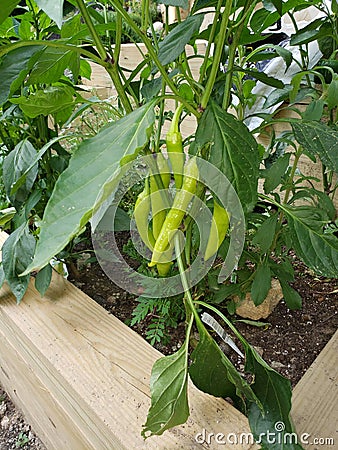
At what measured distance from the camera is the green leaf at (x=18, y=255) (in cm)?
75

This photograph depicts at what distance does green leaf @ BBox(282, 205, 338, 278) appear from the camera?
52 cm

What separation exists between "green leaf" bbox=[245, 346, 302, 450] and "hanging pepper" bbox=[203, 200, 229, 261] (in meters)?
0.14

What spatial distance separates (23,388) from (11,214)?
16.0 inches

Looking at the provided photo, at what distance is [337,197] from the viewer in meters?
1.13

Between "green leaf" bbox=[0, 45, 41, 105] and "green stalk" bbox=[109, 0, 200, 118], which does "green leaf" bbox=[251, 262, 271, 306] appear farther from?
→ "green leaf" bbox=[0, 45, 41, 105]

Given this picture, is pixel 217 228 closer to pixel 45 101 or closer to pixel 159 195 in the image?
pixel 159 195

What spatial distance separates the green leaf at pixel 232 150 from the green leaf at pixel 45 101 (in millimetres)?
200

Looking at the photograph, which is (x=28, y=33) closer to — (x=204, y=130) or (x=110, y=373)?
(x=204, y=130)

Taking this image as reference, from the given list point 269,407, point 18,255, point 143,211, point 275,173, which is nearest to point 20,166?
point 18,255

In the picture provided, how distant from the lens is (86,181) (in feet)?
1.07

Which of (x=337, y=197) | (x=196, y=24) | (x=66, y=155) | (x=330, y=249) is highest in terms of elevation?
(x=196, y=24)

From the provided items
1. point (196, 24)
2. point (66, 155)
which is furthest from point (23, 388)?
point (196, 24)

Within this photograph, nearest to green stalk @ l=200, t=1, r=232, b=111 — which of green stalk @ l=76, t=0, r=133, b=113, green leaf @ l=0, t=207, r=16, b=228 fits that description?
green stalk @ l=76, t=0, r=133, b=113

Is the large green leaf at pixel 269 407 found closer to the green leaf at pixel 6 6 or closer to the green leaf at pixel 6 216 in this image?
the green leaf at pixel 6 6
